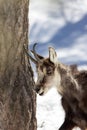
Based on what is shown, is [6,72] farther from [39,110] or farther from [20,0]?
[39,110]

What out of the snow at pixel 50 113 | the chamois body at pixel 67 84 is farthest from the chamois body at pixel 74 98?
the snow at pixel 50 113

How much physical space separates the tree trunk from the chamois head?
0.53 ft

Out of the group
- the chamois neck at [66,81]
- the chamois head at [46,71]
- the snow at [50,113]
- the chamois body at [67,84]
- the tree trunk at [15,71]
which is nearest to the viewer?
the tree trunk at [15,71]

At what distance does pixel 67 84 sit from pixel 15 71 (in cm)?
106

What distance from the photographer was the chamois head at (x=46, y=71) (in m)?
9.16

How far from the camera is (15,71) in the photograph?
8.84m

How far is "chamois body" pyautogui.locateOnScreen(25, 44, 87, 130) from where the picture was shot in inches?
365

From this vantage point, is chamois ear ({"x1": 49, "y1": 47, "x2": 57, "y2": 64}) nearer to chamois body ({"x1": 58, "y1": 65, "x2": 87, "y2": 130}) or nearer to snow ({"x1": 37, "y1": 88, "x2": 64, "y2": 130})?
chamois body ({"x1": 58, "y1": 65, "x2": 87, "y2": 130})

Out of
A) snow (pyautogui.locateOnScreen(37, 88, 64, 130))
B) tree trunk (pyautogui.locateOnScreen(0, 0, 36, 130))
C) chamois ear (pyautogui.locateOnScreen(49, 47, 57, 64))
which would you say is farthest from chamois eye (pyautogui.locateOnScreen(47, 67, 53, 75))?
snow (pyautogui.locateOnScreen(37, 88, 64, 130))

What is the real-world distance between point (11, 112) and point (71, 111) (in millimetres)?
1124

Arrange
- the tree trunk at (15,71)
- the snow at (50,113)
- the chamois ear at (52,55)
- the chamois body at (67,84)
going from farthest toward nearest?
the snow at (50,113) → the chamois body at (67,84) → the chamois ear at (52,55) → the tree trunk at (15,71)

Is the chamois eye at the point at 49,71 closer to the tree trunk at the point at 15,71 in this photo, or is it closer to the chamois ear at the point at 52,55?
the chamois ear at the point at 52,55

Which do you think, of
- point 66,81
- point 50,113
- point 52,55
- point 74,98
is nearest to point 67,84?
point 66,81

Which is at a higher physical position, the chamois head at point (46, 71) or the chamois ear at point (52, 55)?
the chamois ear at point (52, 55)
